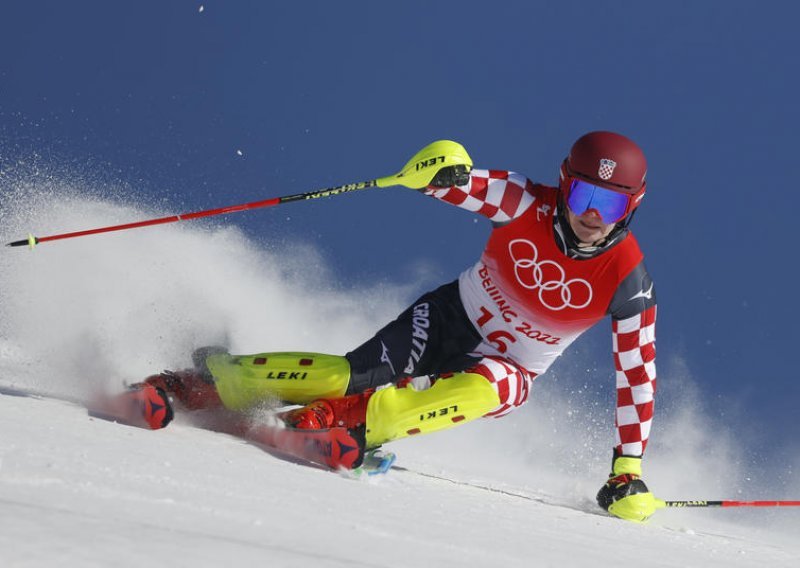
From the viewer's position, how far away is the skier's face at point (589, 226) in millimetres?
3121

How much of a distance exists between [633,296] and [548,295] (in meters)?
0.30

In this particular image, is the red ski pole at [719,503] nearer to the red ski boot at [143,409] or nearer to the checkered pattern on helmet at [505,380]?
the checkered pattern on helmet at [505,380]

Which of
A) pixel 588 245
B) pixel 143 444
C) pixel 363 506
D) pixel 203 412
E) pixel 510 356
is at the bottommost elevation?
pixel 363 506

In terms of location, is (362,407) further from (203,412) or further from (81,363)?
(81,363)

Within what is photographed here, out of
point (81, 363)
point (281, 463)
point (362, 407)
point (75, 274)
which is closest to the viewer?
point (281, 463)

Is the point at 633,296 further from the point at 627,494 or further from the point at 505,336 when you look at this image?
the point at 627,494

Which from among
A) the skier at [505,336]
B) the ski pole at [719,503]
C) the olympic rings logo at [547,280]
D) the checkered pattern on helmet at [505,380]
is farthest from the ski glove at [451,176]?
the ski pole at [719,503]

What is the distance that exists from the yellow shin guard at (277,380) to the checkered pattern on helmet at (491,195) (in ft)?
2.39

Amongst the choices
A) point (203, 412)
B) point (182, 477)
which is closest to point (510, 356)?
point (203, 412)

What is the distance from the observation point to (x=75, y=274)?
4.29 meters

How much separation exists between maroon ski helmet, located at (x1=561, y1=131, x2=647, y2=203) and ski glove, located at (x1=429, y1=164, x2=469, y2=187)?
359 mm

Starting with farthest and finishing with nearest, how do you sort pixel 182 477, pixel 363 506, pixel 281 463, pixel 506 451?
pixel 506 451
pixel 281 463
pixel 363 506
pixel 182 477

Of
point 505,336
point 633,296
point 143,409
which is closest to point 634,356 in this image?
point 633,296

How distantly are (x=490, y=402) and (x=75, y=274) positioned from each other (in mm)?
2241
